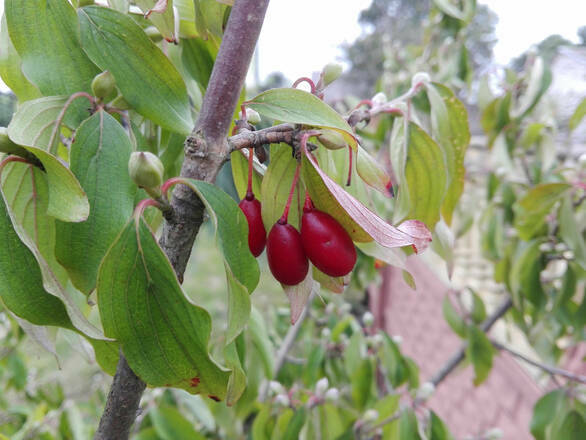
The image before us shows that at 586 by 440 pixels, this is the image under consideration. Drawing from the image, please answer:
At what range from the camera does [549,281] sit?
1.31 metres

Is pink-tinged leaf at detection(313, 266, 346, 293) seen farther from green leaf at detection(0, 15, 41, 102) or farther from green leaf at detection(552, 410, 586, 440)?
green leaf at detection(552, 410, 586, 440)

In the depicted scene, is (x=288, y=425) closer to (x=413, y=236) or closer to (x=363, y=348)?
(x=363, y=348)

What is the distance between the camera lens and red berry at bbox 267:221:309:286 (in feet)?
1.32

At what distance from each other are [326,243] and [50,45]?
12.8 inches

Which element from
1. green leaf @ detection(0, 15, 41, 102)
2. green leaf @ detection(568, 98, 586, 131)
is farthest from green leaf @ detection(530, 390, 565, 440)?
green leaf @ detection(0, 15, 41, 102)

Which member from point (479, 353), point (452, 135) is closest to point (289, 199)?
point (452, 135)

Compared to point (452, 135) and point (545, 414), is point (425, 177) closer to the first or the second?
point (452, 135)

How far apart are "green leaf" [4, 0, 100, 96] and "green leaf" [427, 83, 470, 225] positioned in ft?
1.43

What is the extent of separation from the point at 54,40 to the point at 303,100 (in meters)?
0.25

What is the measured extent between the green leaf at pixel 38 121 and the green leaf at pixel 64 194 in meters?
0.05

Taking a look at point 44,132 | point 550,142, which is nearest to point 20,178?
point 44,132

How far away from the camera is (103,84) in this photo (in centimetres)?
42

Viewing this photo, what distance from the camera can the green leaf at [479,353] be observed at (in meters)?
1.27

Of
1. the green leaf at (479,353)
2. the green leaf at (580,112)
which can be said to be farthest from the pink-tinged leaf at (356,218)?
the green leaf at (479,353)
